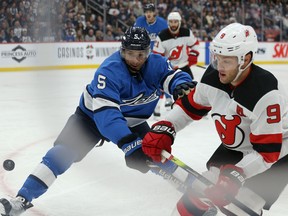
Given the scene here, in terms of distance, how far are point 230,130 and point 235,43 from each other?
36 cm

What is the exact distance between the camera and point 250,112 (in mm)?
1974

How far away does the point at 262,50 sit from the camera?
12.4 m

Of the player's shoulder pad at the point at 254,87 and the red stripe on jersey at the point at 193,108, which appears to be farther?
the red stripe on jersey at the point at 193,108

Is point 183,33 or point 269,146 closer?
point 269,146

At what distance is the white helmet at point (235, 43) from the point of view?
1.93 m

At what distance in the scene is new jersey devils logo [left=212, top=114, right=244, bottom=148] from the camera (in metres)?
2.07

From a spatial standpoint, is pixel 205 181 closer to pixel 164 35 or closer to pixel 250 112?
pixel 250 112

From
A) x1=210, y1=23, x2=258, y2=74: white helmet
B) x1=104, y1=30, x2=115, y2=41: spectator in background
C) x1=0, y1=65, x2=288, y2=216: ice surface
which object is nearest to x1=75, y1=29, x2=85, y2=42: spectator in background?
x1=104, y1=30, x2=115, y2=41: spectator in background

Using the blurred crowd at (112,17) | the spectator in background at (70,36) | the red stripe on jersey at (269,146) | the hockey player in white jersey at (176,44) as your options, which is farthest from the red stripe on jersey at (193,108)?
the spectator in background at (70,36)

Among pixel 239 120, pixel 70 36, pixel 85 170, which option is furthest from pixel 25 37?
pixel 239 120

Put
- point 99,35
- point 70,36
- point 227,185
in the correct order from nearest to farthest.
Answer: point 227,185 < point 70,36 < point 99,35

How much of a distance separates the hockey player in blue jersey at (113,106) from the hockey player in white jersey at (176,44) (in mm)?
3412

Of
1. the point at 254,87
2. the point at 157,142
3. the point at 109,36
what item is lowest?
the point at 109,36

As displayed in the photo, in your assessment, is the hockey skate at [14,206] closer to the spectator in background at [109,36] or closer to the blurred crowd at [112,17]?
the blurred crowd at [112,17]
